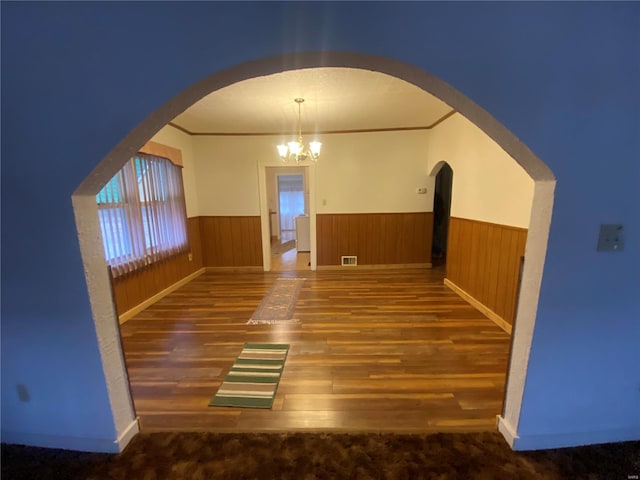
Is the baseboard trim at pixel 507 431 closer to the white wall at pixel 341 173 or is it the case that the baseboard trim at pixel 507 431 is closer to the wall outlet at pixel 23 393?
the wall outlet at pixel 23 393

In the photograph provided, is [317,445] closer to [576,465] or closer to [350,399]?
[350,399]

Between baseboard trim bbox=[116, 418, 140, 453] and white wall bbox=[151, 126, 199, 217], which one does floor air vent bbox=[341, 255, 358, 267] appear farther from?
baseboard trim bbox=[116, 418, 140, 453]

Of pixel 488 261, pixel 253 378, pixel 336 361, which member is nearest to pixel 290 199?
pixel 488 261

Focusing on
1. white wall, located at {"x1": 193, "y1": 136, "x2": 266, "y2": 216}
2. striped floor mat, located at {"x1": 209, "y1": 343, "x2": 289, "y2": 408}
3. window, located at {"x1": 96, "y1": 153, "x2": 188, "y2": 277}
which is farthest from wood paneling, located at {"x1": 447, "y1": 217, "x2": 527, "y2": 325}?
window, located at {"x1": 96, "y1": 153, "x2": 188, "y2": 277}

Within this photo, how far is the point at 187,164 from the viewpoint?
463 cm

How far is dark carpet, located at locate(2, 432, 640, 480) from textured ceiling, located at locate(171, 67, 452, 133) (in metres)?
2.81

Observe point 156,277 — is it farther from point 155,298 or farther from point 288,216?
point 288,216

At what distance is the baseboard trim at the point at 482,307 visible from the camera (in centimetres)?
279

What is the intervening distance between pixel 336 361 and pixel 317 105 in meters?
2.94

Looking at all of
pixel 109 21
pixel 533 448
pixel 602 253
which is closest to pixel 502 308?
pixel 533 448

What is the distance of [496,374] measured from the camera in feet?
6.93

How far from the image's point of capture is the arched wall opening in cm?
112

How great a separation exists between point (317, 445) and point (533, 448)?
1188mm

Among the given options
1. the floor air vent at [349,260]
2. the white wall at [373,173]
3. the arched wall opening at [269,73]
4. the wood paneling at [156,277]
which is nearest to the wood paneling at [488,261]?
the arched wall opening at [269,73]
